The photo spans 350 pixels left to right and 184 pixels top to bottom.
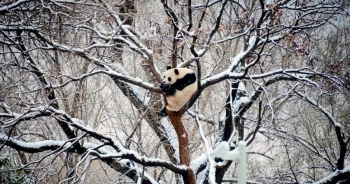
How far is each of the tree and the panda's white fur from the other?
167 mm

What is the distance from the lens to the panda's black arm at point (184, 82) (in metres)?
6.27

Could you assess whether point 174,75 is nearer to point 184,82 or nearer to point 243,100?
point 184,82

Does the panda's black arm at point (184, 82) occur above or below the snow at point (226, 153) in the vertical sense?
above

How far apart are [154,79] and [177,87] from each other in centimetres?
186

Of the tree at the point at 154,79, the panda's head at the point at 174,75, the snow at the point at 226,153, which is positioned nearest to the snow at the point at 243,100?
the tree at the point at 154,79

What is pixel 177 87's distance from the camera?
20.6 ft

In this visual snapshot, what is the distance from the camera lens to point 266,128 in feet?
27.0

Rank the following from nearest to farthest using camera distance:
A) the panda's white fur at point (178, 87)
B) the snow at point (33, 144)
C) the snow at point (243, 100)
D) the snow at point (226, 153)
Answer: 1. the snow at point (226, 153)
2. the panda's white fur at point (178, 87)
3. the snow at point (33, 144)
4. the snow at point (243, 100)

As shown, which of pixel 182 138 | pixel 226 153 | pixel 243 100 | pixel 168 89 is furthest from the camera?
pixel 243 100

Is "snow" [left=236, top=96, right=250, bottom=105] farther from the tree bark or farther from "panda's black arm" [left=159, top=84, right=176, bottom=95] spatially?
"panda's black arm" [left=159, top=84, right=176, bottom=95]

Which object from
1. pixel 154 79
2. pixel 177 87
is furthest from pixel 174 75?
pixel 154 79

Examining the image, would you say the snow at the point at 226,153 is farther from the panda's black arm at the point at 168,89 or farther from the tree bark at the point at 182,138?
the tree bark at the point at 182,138

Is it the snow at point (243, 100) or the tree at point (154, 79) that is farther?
the snow at point (243, 100)

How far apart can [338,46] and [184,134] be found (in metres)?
6.10
